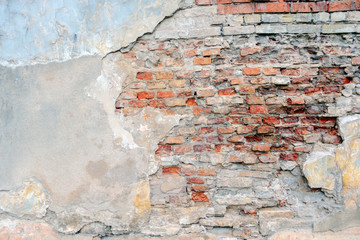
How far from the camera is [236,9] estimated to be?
210 cm

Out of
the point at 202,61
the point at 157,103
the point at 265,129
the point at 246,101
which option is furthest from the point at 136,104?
the point at 265,129

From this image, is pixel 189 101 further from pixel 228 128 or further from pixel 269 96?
pixel 269 96

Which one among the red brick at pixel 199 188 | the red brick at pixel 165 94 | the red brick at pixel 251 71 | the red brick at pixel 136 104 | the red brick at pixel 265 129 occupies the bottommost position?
the red brick at pixel 199 188

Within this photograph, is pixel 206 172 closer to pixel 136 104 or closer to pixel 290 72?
pixel 136 104

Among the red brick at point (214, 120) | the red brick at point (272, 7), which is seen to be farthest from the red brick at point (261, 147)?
the red brick at point (272, 7)

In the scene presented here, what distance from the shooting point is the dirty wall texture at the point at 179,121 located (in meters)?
2.12

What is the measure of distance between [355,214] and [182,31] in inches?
72.1

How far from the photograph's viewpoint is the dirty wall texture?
2.12 metres

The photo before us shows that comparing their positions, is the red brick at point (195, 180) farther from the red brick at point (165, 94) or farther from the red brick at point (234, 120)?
the red brick at point (165, 94)

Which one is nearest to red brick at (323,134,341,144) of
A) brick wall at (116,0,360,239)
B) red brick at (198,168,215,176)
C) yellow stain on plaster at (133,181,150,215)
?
brick wall at (116,0,360,239)

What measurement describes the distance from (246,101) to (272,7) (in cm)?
70

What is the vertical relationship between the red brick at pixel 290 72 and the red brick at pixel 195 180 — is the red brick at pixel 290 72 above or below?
above

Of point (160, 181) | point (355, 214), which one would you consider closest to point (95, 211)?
point (160, 181)

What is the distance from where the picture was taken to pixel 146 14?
210 centimetres
